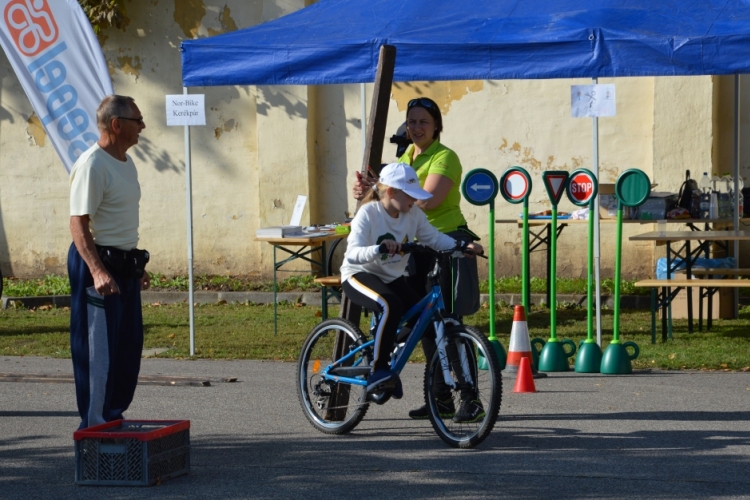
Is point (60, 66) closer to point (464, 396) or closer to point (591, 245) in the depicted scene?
point (591, 245)

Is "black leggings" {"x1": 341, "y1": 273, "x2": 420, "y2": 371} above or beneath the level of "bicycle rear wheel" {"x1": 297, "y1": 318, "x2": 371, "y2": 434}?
above

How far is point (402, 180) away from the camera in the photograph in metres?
6.34

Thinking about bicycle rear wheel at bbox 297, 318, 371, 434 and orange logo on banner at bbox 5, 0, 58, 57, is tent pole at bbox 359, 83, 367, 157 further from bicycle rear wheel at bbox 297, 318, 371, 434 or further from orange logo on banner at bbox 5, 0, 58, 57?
bicycle rear wheel at bbox 297, 318, 371, 434

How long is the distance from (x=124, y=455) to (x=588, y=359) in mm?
4467

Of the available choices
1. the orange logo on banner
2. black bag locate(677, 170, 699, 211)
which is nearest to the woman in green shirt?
the orange logo on banner

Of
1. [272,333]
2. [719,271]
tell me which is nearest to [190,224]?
[272,333]

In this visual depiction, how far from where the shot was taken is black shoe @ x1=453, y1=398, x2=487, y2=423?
6238 millimetres

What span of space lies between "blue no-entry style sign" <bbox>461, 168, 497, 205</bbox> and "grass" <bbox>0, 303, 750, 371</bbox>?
1700 mm

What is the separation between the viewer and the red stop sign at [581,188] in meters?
8.95

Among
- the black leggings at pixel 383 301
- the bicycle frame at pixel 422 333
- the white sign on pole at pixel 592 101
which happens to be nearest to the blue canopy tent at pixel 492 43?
the white sign on pole at pixel 592 101

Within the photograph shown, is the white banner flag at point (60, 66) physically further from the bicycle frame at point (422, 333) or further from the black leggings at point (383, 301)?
the bicycle frame at point (422, 333)

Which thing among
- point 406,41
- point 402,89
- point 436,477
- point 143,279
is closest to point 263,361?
point 406,41

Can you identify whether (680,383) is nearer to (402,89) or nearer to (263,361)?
(263,361)

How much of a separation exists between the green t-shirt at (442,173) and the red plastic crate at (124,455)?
2264 mm
